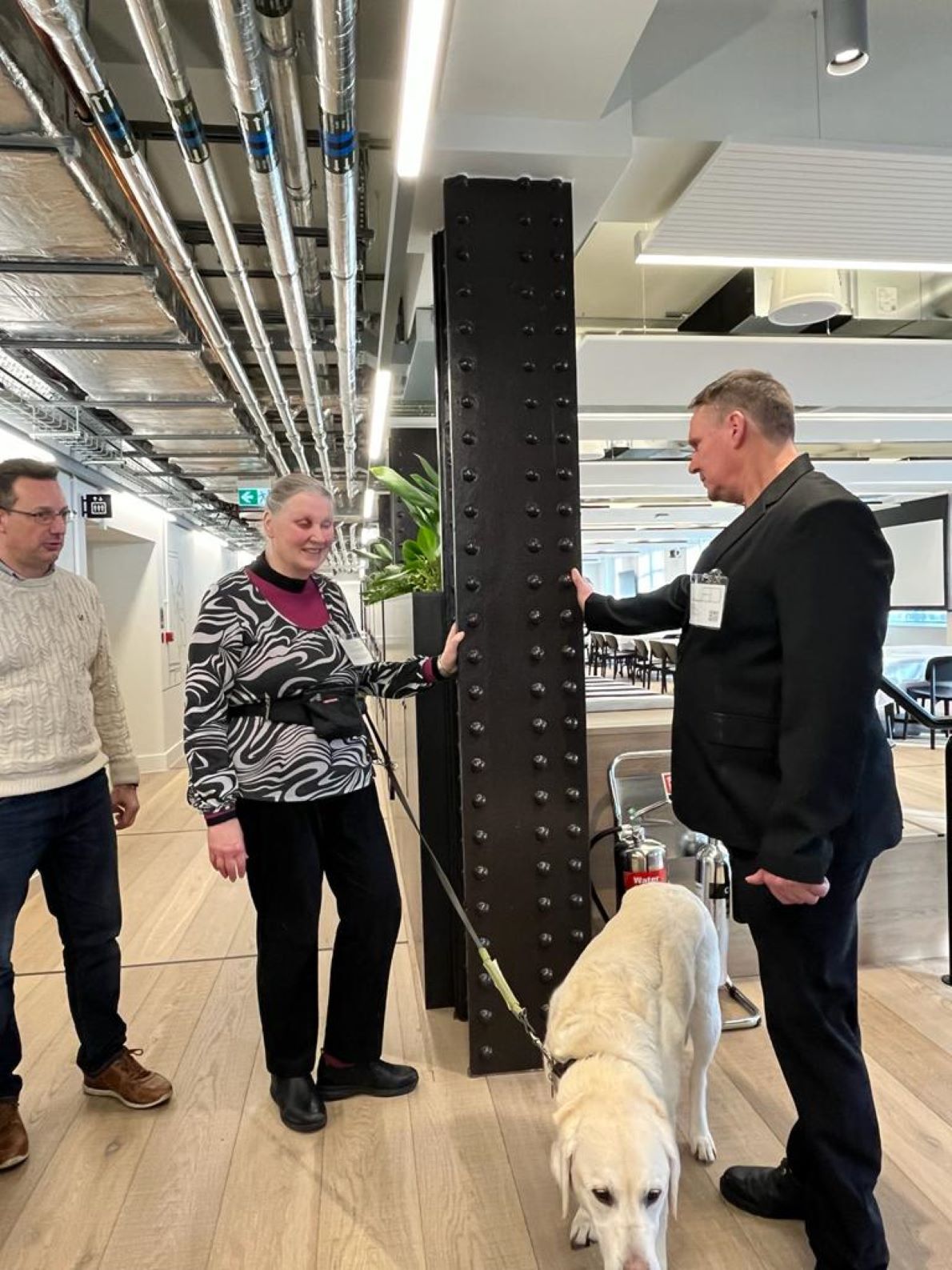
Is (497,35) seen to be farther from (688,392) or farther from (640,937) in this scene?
(688,392)

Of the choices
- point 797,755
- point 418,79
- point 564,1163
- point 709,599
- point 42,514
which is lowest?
point 564,1163

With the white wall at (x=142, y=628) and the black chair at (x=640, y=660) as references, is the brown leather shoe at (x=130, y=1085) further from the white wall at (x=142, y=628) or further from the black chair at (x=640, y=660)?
the black chair at (x=640, y=660)

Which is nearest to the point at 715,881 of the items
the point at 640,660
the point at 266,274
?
the point at 266,274

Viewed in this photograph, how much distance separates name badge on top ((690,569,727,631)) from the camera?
1.60 meters

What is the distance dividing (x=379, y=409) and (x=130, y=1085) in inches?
157

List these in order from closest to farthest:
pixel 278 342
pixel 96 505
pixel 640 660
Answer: pixel 278 342, pixel 96 505, pixel 640 660

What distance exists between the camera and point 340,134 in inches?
85.3

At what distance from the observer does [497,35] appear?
6.52 feet

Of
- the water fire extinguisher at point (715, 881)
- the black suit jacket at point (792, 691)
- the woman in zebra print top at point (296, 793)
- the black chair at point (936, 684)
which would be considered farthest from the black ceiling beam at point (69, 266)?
the black chair at point (936, 684)

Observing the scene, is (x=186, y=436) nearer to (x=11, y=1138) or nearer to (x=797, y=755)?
(x=11, y=1138)

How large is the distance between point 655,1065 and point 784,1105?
98 centimetres

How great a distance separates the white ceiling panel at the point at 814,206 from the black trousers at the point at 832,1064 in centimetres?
245

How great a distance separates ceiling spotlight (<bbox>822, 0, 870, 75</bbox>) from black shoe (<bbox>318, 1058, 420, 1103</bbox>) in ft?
10.3

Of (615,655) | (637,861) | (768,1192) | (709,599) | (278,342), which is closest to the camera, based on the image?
(709,599)
